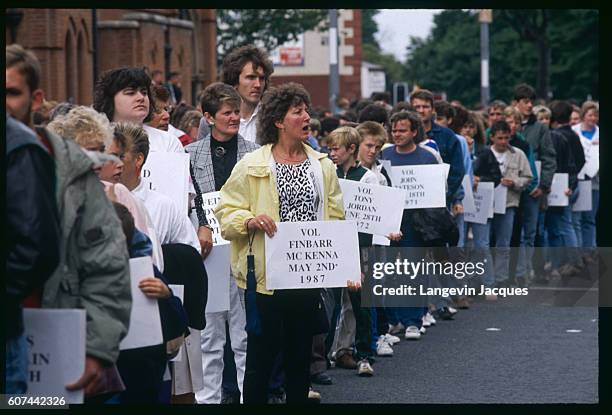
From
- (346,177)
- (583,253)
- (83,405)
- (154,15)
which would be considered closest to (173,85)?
(583,253)

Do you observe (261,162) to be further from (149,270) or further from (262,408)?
(149,270)

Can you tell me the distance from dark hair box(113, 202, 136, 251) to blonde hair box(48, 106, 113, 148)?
254mm

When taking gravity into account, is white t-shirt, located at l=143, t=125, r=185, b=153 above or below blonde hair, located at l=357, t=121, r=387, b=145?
below

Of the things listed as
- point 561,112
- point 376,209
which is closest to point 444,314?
point 376,209

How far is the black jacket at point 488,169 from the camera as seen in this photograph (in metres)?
15.8

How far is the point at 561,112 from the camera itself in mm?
17875

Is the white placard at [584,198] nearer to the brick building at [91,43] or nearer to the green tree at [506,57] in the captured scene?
the brick building at [91,43]

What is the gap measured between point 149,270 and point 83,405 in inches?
25.6

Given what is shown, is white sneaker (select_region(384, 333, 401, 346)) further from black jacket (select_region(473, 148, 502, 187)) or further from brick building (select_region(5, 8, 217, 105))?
brick building (select_region(5, 8, 217, 105))

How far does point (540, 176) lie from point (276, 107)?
9.12 meters

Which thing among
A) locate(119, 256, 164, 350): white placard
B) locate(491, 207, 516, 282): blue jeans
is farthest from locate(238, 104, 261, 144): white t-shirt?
locate(491, 207, 516, 282): blue jeans

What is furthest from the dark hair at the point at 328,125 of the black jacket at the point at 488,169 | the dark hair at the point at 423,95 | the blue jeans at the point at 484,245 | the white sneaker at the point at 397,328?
the white sneaker at the point at 397,328

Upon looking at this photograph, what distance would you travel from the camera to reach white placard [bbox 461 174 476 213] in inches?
574

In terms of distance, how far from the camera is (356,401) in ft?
32.0
